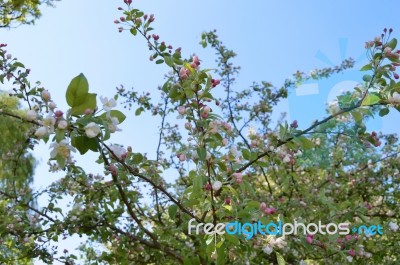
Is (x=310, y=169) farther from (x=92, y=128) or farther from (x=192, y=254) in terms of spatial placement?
(x=92, y=128)

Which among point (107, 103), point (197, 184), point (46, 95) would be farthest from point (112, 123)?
point (197, 184)

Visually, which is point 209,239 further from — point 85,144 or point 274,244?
point 85,144

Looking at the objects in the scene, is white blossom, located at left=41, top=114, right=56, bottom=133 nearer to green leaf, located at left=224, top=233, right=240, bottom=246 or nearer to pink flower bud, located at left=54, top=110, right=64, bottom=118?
pink flower bud, located at left=54, top=110, right=64, bottom=118

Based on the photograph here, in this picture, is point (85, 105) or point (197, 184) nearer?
point (85, 105)

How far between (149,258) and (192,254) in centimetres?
74

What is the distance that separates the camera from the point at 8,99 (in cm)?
715

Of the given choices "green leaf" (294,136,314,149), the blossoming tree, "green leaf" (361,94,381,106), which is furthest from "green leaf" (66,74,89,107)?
"green leaf" (361,94,381,106)

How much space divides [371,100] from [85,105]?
1.05 meters

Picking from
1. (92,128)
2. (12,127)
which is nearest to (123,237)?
(92,128)

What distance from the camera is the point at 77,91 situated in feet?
3.30

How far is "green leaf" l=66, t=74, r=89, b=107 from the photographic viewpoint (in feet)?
3.25


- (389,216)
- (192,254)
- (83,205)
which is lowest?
(192,254)

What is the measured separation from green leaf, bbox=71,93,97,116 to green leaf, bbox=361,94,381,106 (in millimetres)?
1015

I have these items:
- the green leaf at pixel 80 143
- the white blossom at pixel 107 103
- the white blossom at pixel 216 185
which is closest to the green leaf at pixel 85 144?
the green leaf at pixel 80 143
